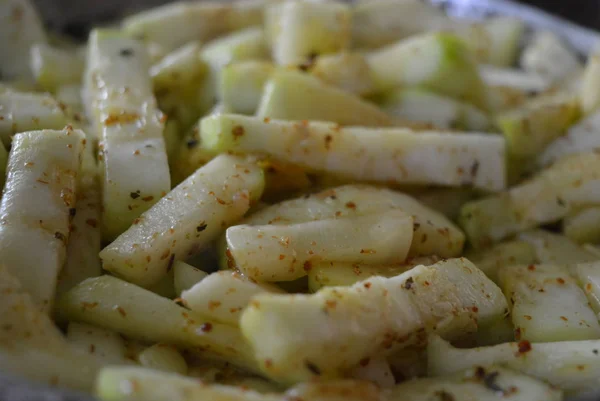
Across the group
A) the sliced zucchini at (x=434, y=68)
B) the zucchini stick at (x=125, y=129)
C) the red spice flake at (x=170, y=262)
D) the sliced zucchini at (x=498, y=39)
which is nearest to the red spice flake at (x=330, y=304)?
the red spice flake at (x=170, y=262)

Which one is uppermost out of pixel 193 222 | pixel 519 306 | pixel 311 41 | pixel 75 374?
pixel 311 41

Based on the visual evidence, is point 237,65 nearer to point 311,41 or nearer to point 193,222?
point 311,41

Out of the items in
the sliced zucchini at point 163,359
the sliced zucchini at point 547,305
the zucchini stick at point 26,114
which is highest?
the zucchini stick at point 26,114

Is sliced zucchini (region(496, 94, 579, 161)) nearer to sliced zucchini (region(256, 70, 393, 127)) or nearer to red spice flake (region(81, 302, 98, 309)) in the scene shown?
sliced zucchini (region(256, 70, 393, 127))

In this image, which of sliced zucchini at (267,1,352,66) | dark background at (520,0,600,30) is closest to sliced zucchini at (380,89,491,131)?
sliced zucchini at (267,1,352,66)

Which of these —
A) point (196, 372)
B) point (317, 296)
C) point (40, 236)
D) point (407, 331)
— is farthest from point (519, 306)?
point (40, 236)

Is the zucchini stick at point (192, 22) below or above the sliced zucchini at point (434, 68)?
above

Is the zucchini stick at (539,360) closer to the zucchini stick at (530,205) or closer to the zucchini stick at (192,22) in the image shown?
the zucchini stick at (530,205)
